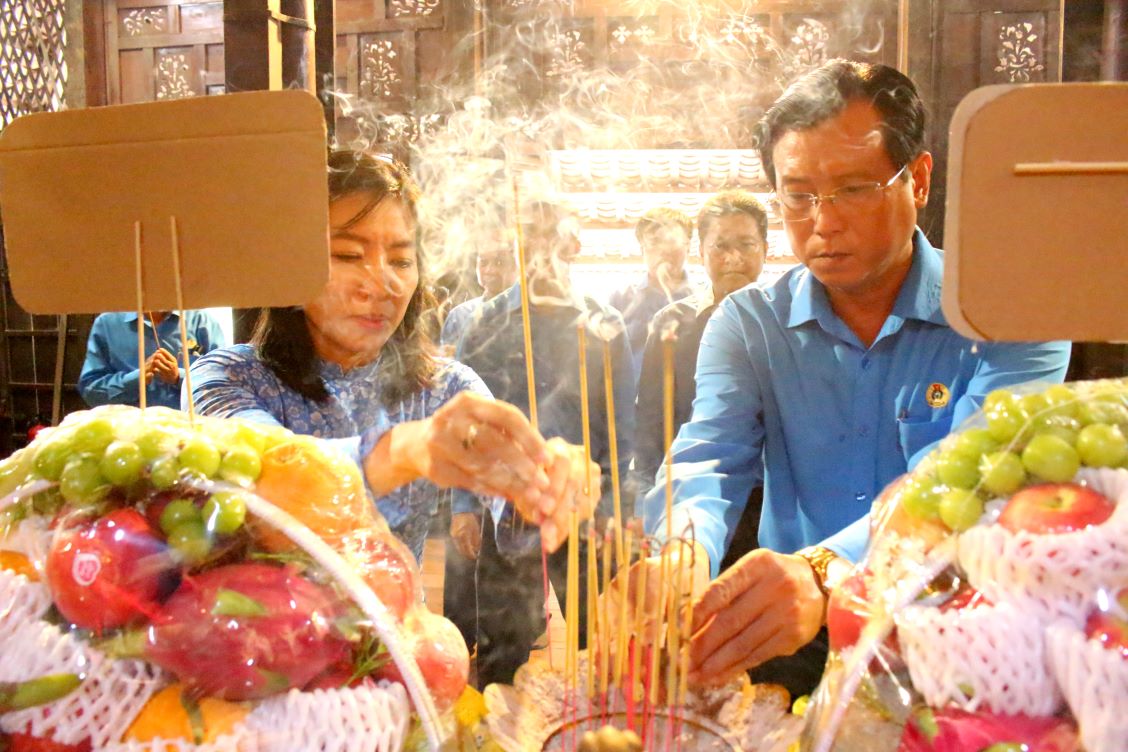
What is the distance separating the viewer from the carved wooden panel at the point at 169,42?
1.30 meters

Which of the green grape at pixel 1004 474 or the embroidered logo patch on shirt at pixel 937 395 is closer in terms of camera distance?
the green grape at pixel 1004 474

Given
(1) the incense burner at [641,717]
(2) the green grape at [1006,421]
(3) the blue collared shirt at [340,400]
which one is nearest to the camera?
(2) the green grape at [1006,421]

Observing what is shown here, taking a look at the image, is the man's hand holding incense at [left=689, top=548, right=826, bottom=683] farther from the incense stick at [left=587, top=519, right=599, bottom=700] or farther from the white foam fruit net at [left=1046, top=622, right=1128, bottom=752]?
the white foam fruit net at [left=1046, top=622, right=1128, bottom=752]

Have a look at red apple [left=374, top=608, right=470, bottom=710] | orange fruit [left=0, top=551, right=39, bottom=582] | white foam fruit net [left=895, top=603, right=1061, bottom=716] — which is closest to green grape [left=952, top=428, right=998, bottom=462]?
white foam fruit net [left=895, top=603, right=1061, bottom=716]

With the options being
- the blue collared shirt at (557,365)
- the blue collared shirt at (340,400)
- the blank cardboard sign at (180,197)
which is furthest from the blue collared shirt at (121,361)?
the blue collared shirt at (557,365)

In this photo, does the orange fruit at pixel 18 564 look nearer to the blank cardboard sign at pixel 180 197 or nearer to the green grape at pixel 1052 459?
the blank cardboard sign at pixel 180 197

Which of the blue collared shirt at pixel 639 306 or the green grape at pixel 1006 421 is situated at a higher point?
the blue collared shirt at pixel 639 306

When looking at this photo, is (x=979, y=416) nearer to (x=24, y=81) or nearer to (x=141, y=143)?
(x=141, y=143)

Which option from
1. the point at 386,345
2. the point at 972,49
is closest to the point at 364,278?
the point at 386,345

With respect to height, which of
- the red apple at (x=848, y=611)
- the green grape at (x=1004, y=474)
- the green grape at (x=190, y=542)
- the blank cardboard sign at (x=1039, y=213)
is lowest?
the red apple at (x=848, y=611)

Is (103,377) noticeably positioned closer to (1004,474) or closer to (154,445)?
(154,445)

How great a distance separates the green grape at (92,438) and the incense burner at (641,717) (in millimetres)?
439

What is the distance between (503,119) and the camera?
3.72ft

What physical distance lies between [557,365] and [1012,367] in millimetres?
530
